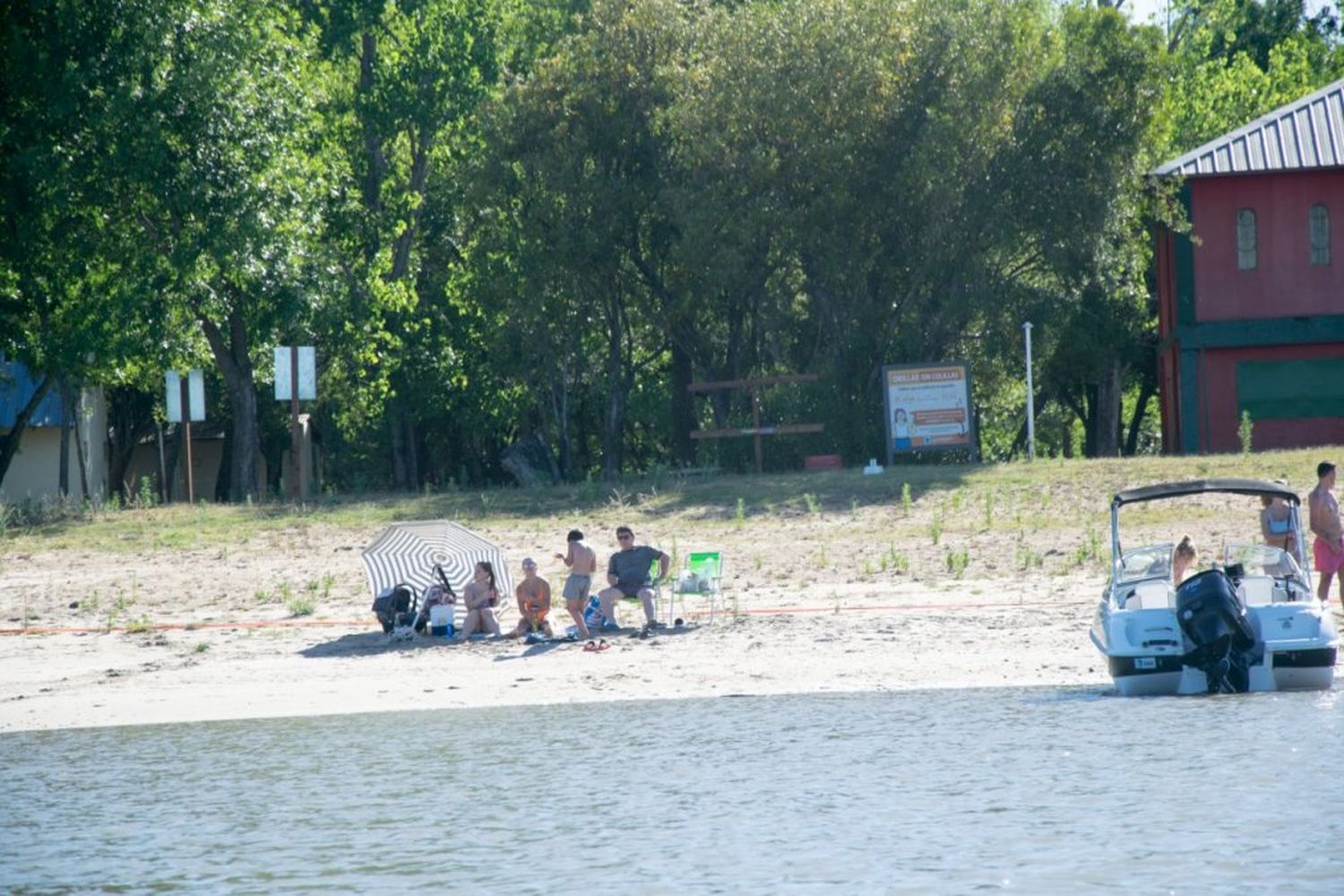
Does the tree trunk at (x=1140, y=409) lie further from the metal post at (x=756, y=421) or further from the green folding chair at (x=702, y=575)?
the green folding chair at (x=702, y=575)

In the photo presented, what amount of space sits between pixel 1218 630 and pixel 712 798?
499 centimetres

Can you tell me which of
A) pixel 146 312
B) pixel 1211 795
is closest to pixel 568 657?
pixel 1211 795

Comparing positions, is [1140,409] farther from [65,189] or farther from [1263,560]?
[1263,560]

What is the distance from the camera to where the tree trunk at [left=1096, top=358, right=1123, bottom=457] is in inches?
1853

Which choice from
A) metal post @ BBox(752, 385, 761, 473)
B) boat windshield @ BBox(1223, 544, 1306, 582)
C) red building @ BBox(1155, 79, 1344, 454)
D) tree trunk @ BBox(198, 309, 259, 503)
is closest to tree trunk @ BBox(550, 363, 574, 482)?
tree trunk @ BBox(198, 309, 259, 503)

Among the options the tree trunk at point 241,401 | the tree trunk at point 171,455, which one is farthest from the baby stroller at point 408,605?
the tree trunk at point 171,455

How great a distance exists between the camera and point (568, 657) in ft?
72.5

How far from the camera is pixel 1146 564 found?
62.8 feet

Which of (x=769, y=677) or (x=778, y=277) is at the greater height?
(x=778, y=277)

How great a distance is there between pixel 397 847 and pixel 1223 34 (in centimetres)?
5571

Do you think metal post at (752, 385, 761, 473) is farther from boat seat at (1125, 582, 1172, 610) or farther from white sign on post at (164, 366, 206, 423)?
boat seat at (1125, 582, 1172, 610)

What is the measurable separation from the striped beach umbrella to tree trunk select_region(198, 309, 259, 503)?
1745cm

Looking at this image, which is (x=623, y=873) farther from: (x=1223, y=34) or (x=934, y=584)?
(x=1223, y=34)

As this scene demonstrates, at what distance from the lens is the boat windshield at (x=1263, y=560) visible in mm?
18531
